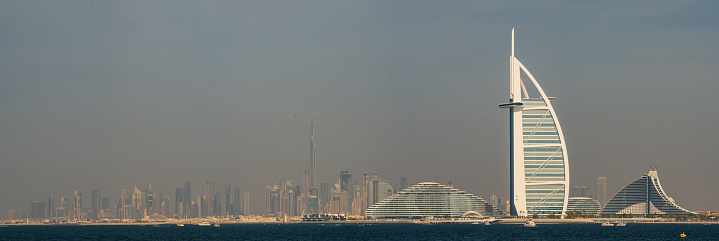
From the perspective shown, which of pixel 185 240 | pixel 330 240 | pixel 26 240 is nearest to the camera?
pixel 330 240

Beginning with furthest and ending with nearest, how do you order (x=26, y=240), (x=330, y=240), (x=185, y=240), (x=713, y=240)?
(x=26, y=240) < (x=185, y=240) < (x=330, y=240) < (x=713, y=240)

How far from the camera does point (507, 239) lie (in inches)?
5778

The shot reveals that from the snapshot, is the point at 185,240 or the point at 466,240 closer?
the point at 466,240

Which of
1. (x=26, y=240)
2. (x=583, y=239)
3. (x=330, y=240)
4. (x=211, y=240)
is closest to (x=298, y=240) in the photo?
(x=330, y=240)

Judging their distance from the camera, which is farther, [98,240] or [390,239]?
[98,240]

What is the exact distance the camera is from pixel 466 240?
14838 centimetres

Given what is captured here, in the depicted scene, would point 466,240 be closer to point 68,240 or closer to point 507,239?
point 507,239

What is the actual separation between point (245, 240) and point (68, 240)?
114 feet

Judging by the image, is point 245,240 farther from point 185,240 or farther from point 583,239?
point 583,239

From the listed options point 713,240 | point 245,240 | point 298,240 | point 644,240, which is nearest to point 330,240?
point 298,240

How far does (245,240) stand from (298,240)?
14.6 metres

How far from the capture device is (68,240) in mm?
175000

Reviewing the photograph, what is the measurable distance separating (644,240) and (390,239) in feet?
135

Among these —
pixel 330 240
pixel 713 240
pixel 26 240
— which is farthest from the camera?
pixel 26 240
